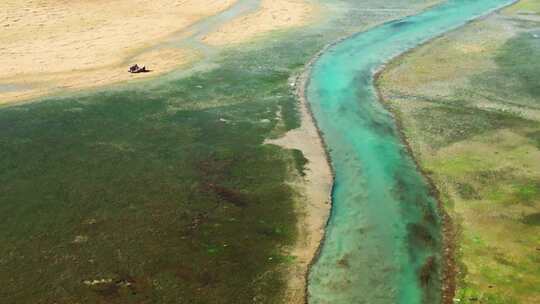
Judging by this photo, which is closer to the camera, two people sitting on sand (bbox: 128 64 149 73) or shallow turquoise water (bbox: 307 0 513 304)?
shallow turquoise water (bbox: 307 0 513 304)

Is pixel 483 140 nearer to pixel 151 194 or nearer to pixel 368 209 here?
pixel 368 209

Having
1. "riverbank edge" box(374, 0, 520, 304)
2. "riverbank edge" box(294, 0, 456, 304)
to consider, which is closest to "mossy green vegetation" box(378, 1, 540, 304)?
"riverbank edge" box(374, 0, 520, 304)

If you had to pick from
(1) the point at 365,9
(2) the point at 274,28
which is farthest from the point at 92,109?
(1) the point at 365,9

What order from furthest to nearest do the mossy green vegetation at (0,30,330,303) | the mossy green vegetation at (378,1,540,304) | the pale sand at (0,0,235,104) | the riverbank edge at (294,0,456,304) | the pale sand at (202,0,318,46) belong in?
the pale sand at (202,0,318,46), the pale sand at (0,0,235,104), the riverbank edge at (294,0,456,304), the mossy green vegetation at (378,1,540,304), the mossy green vegetation at (0,30,330,303)

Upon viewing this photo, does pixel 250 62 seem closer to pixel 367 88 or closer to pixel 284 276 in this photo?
pixel 367 88

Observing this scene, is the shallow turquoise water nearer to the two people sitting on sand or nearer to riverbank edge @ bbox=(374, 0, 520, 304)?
riverbank edge @ bbox=(374, 0, 520, 304)

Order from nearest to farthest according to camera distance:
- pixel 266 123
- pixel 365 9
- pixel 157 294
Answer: pixel 157 294 → pixel 266 123 → pixel 365 9
